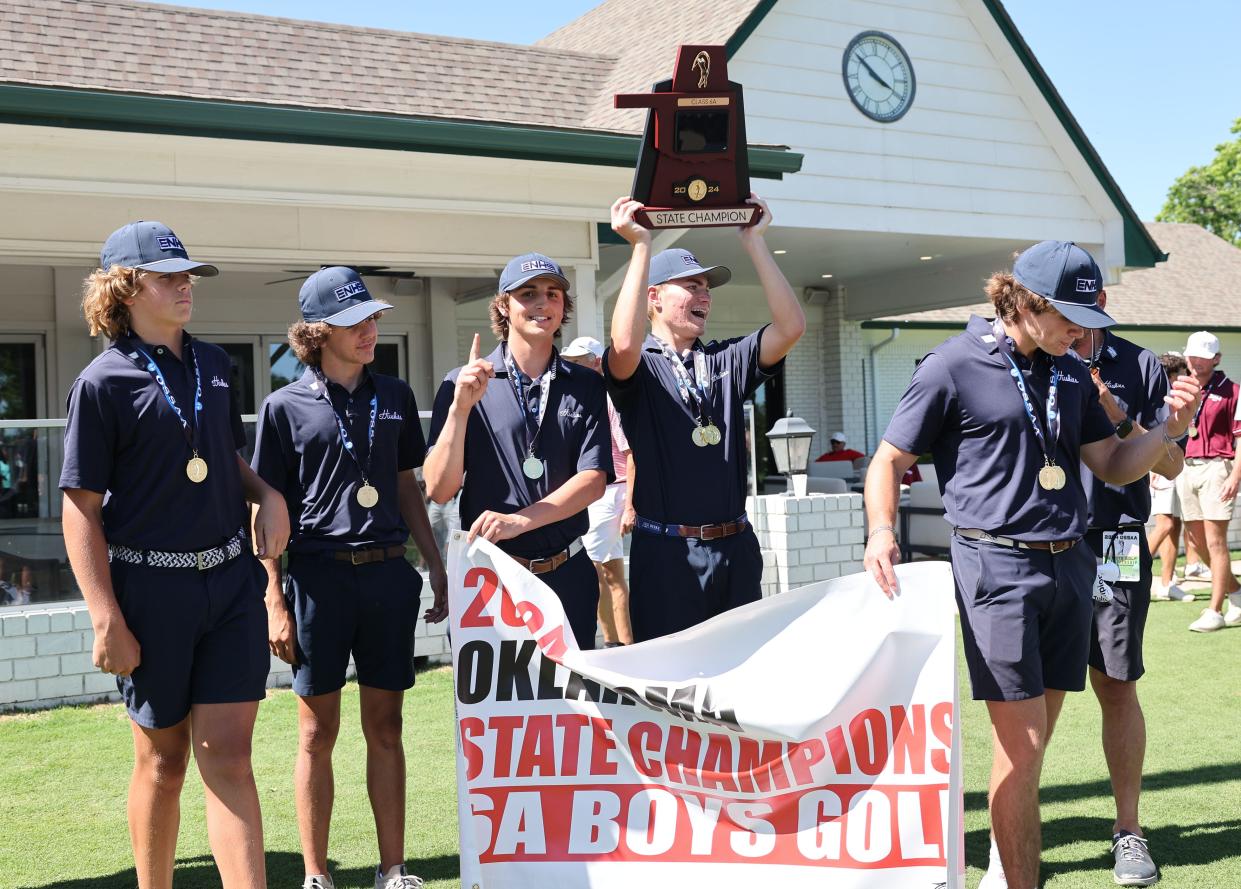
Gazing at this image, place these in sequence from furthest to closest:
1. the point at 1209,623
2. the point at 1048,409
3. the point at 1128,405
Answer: the point at 1209,623 → the point at 1128,405 → the point at 1048,409

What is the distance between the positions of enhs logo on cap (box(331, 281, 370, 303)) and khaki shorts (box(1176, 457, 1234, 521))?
26.2ft

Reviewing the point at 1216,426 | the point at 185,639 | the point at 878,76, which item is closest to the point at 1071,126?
the point at 878,76

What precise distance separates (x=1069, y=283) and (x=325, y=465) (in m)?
2.58

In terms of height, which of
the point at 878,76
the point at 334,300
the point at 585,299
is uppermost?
the point at 878,76

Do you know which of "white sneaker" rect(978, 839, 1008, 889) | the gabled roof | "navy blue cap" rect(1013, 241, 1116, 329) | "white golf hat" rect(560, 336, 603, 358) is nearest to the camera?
"navy blue cap" rect(1013, 241, 1116, 329)

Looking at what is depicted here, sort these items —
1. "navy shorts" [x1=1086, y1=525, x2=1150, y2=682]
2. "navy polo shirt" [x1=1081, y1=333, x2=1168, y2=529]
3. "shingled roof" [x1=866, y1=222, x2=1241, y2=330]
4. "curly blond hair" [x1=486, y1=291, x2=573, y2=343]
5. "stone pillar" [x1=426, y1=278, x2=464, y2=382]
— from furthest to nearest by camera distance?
"shingled roof" [x1=866, y1=222, x2=1241, y2=330] < "stone pillar" [x1=426, y1=278, x2=464, y2=382] < "navy polo shirt" [x1=1081, y1=333, x2=1168, y2=529] < "navy shorts" [x1=1086, y1=525, x2=1150, y2=682] < "curly blond hair" [x1=486, y1=291, x2=573, y2=343]

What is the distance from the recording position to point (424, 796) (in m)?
5.44

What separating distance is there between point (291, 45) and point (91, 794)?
26.8ft

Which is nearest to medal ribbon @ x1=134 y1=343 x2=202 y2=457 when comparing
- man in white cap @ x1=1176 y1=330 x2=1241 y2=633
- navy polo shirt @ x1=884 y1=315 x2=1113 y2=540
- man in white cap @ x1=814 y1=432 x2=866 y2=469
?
navy polo shirt @ x1=884 y1=315 x2=1113 y2=540

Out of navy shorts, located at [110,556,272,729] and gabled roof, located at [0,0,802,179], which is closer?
navy shorts, located at [110,556,272,729]

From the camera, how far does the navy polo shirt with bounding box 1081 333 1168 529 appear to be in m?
4.60

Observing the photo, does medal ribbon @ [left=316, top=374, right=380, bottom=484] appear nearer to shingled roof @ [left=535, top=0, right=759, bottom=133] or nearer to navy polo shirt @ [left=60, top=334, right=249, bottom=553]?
navy polo shirt @ [left=60, top=334, right=249, bottom=553]

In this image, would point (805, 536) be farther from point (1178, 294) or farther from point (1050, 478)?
point (1178, 294)

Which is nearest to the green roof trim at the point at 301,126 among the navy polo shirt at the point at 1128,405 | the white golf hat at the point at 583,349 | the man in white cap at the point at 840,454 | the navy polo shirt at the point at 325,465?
the white golf hat at the point at 583,349
